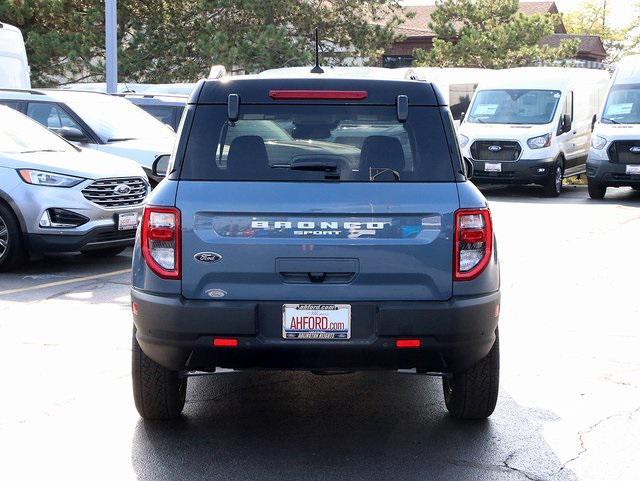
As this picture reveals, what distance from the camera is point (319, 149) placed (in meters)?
5.46

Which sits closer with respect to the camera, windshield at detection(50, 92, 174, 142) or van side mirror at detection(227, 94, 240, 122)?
van side mirror at detection(227, 94, 240, 122)

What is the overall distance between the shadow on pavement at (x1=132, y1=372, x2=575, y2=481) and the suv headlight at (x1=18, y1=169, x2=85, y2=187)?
456 centimetres

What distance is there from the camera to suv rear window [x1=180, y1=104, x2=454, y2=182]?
5047 millimetres

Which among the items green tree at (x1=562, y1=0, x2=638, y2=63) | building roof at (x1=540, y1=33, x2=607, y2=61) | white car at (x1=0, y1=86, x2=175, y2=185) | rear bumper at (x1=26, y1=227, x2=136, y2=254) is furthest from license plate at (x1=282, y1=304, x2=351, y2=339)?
green tree at (x1=562, y1=0, x2=638, y2=63)

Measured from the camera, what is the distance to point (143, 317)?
198 inches

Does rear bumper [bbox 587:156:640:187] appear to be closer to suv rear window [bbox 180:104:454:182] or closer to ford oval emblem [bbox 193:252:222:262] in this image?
suv rear window [bbox 180:104:454:182]

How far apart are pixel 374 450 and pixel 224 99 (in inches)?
70.5

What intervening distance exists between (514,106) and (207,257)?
17330 millimetres

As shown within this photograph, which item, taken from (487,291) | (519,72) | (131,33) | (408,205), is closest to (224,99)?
(408,205)

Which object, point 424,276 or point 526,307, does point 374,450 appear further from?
point 526,307

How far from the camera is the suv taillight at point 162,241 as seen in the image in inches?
194

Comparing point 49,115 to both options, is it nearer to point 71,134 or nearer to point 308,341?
point 71,134

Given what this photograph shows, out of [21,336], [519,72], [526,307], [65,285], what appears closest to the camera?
[21,336]

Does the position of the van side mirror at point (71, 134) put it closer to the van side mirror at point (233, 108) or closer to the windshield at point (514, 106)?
the van side mirror at point (233, 108)
